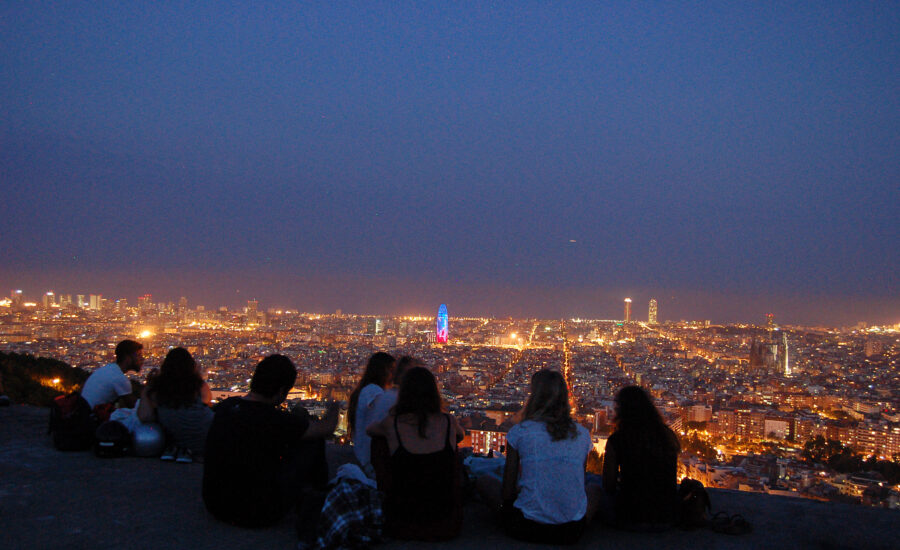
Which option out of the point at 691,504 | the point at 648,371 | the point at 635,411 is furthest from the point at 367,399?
the point at 648,371

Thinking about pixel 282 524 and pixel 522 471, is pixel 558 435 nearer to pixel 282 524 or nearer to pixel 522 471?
pixel 522 471

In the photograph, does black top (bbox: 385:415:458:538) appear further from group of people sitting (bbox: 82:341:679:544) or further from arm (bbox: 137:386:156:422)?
arm (bbox: 137:386:156:422)

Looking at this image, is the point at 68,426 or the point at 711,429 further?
the point at 711,429

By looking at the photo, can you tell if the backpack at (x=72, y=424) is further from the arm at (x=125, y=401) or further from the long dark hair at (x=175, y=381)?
the long dark hair at (x=175, y=381)

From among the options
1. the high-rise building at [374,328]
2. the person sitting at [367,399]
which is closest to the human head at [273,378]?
the person sitting at [367,399]

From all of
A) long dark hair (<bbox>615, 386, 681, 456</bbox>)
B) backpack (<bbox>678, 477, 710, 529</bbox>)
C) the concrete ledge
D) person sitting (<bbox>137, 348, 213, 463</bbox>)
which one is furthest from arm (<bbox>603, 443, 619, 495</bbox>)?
person sitting (<bbox>137, 348, 213, 463</bbox>)

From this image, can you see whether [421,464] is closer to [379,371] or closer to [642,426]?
[642,426]

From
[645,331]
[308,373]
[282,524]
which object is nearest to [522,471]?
[282,524]
